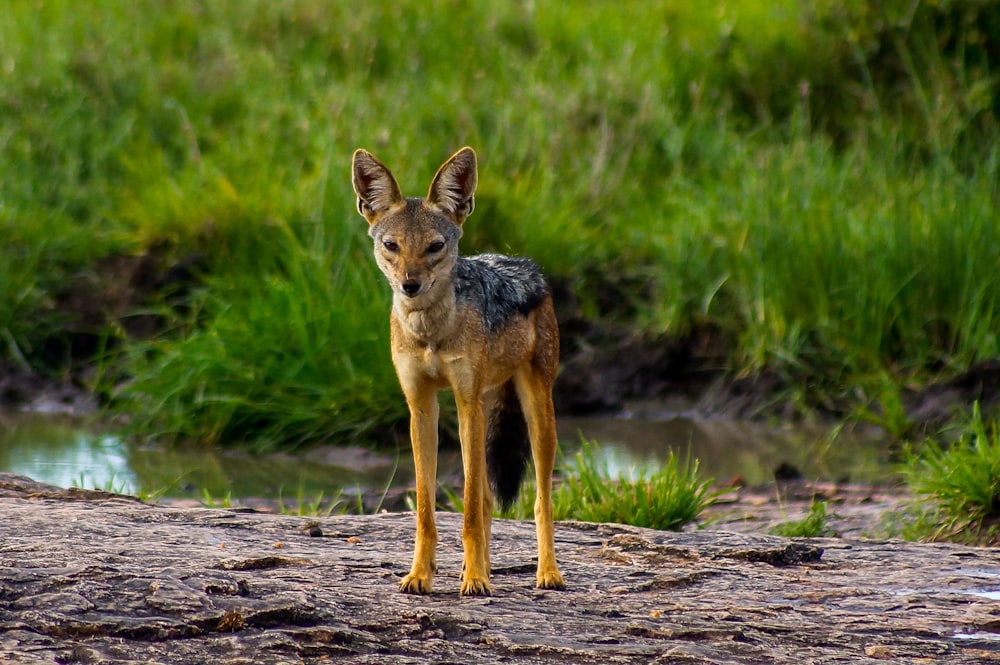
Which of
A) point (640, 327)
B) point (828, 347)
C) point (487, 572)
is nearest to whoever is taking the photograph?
point (487, 572)

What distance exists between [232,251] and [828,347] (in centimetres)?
425

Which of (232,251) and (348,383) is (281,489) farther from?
(232,251)

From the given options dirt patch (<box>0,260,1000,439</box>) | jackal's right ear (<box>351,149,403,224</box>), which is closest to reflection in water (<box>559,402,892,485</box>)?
dirt patch (<box>0,260,1000,439</box>)

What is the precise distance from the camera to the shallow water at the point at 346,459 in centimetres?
835

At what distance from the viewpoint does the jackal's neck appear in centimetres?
445

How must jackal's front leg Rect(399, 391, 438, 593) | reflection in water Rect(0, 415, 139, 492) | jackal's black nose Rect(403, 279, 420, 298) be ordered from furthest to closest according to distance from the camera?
reflection in water Rect(0, 415, 139, 492)
jackal's front leg Rect(399, 391, 438, 593)
jackal's black nose Rect(403, 279, 420, 298)

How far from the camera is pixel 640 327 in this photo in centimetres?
1052

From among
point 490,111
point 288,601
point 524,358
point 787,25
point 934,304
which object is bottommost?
point 288,601

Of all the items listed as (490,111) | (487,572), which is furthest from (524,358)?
(490,111)

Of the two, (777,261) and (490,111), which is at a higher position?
(490,111)

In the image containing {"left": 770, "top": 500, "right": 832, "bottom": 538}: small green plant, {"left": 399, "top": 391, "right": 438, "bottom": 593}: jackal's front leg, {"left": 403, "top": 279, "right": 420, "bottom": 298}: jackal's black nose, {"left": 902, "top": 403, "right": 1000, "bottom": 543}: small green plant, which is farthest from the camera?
{"left": 770, "top": 500, "right": 832, "bottom": 538}: small green plant

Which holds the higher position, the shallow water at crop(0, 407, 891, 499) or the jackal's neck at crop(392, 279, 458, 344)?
the jackal's neck at crop(392, 279, 458, 344)

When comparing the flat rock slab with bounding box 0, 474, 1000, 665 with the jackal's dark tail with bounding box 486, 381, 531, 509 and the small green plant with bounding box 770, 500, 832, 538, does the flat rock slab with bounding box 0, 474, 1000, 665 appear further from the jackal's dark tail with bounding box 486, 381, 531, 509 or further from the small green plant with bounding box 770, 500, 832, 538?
the small green plant with bounding box 770, 500, 832, 538

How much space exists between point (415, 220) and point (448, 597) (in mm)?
1152
